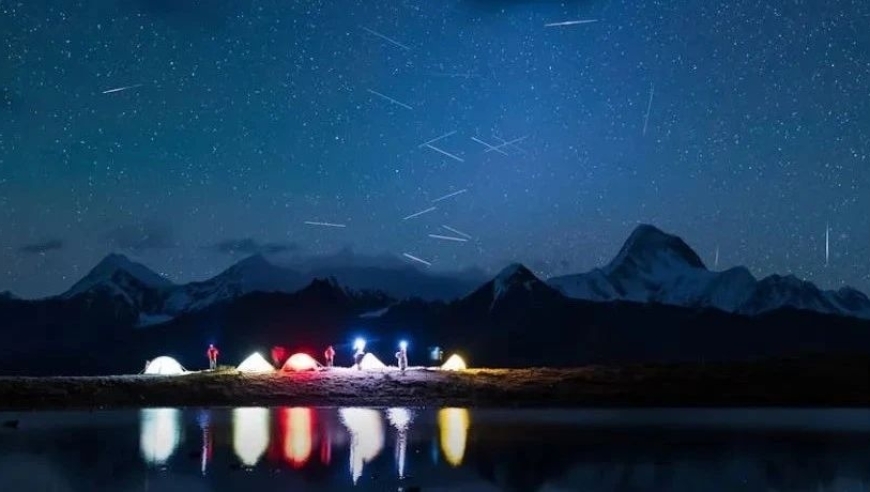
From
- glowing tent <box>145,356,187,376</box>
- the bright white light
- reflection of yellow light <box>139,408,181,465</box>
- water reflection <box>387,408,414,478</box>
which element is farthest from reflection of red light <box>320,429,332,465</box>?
glowing tent <box>145,356,187,376</box>

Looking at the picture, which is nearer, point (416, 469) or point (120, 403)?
point (416, 469)

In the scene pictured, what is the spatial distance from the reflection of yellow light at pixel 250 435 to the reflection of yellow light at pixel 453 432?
7339 mm

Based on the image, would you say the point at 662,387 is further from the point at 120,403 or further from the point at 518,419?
the point at 120,403

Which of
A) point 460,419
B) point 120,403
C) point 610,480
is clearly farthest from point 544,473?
point 120,403

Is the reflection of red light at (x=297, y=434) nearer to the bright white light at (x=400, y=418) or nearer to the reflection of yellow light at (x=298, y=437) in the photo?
the reflection of yellow light at (x=298, y=437)

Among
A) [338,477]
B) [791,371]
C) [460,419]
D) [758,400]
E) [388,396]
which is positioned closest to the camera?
[338,477]

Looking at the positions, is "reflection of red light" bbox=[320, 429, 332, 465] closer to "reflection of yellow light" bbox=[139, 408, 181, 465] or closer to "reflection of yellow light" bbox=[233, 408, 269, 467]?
"reflection of yellow light" bbox=[233, 408, 269, 467]

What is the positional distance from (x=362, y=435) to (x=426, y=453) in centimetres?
853

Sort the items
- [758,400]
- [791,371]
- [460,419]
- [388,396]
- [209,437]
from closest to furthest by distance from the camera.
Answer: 1. [209,437]
2. [460,419]
3. [388,396]
4. [758,400]
5. [791,371]

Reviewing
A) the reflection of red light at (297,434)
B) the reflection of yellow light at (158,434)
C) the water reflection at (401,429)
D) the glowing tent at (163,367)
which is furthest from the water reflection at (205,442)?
the glowing tent at (163,367)

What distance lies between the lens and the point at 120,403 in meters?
76.7

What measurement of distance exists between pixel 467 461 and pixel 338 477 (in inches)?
250

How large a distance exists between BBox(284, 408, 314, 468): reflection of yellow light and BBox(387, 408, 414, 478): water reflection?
3515 millimetres

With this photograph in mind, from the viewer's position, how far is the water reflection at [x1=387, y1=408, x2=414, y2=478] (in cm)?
→ 3443
